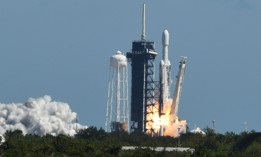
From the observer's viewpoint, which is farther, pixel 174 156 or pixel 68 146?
pixel 68 146

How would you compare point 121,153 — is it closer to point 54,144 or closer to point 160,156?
point 160,156

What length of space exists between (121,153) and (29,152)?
14.1 meters

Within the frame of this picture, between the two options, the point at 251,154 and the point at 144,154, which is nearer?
the point at 144,154

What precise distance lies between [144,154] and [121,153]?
391 cm

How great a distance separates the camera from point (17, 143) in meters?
194

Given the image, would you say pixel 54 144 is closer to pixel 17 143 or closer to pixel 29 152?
pixel 17 143

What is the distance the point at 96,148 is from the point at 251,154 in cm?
2090

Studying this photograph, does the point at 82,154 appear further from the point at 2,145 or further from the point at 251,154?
the point at 251,154

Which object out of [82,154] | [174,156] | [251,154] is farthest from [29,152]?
[251,154]

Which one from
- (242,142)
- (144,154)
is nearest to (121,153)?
(144,154)

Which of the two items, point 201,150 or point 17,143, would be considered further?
point 17,143

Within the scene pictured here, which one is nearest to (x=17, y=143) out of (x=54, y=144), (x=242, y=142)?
(x=54, y=144)

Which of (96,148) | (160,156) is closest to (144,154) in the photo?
(160,156)

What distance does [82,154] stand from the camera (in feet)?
578
